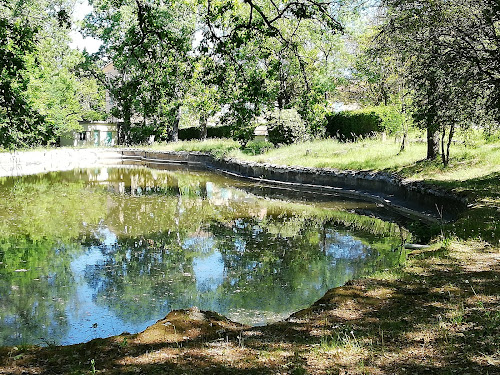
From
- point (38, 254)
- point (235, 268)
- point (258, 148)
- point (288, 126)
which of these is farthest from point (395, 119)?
point (38, 254)

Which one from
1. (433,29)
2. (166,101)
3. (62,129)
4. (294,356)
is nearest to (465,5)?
(433,29)

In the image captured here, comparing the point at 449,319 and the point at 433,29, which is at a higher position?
the point at 433,29

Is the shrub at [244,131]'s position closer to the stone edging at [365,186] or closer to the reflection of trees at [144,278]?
the stone edging at [365,186]

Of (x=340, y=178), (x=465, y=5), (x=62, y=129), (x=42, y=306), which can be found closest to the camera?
(x=42, y=306)

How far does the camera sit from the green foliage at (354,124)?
2505 cm

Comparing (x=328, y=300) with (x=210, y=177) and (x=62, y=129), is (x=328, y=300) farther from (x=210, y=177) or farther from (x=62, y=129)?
(x=62, y=129)

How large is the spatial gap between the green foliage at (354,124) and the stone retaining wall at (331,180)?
15.9ft

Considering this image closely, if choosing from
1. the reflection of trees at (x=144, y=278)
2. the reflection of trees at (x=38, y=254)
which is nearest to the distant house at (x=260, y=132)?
the reflection of trees at (x=38, y=254)

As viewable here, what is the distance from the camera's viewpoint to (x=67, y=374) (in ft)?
11.9

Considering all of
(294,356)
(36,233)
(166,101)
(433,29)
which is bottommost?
(36,233)

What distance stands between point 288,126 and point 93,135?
40396 mm

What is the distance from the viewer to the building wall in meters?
59.7

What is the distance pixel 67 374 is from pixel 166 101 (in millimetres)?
6178

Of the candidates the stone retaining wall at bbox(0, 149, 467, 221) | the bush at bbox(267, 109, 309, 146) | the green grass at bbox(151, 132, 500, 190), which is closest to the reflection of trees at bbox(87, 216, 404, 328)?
the stone retaining wall at bbox(0, 149, 467, 221)
